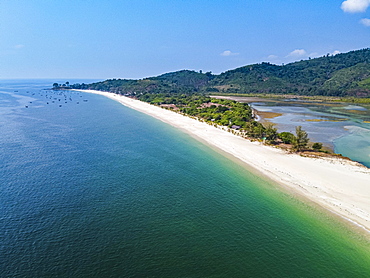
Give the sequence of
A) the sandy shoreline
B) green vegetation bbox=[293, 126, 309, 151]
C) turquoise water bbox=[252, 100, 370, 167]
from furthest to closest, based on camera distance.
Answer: turquoise water bbox=[252, 100, 370, 167]
green vegetation bbox=[293, 126, 309, 151]
the sandy shoreline

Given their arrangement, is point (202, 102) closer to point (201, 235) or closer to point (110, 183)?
point (110, 183)

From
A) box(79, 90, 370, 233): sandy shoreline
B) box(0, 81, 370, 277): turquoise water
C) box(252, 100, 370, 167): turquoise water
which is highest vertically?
box(252, 100, 370, 167): turquoise water

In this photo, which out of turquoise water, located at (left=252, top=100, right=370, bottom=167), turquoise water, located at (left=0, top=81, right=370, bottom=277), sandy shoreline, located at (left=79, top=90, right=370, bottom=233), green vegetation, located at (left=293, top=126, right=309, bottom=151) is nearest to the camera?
turquoise water, located at (left=0, top=81, right=370, bottom=277)

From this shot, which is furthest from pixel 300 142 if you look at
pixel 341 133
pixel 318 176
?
pixel 341 133

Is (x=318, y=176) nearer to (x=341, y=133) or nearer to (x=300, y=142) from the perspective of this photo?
(x=300, y=142)

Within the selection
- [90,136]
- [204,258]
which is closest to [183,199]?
[204,258]

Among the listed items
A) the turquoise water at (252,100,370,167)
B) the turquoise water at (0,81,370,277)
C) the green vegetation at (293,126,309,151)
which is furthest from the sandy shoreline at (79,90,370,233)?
the turquoise water at (252,100,370,167)

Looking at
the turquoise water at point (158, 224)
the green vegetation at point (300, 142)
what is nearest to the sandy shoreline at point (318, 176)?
Result: the turquoise water at point (158, 224)

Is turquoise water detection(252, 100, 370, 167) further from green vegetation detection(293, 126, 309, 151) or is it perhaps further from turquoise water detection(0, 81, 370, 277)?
turquoise water detection(0, 81, 370, 277)
